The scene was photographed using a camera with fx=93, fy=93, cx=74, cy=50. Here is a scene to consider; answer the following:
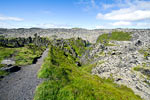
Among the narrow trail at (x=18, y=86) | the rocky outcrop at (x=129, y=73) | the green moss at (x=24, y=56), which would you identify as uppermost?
the narrow trail at (x=18, y=86)


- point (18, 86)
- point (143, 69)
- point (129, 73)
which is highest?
point (18, 86)

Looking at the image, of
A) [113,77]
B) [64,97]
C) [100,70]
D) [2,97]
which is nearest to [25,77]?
[2,97]

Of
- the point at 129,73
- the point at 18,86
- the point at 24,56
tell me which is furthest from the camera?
the point at 129,73

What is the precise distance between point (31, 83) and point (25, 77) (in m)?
4.99

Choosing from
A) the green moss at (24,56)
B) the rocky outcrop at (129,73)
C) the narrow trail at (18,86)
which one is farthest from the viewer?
the rocky outcrop at (129,73)

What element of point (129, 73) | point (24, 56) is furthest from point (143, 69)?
point (24, 56)

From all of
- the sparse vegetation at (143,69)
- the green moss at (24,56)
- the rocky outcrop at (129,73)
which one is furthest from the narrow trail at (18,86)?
the sparse vegetation at (143,69)

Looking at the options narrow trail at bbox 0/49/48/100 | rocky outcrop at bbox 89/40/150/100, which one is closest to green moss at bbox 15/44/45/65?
narrow trail at bbox 0/49/48/100

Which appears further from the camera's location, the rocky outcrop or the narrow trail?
the rocky outcrop

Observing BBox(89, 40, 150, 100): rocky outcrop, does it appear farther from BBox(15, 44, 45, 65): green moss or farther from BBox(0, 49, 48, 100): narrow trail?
BBox(0, 49, 48, 100): narrow trail

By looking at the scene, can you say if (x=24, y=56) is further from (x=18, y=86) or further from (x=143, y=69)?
(x=143, y=69)

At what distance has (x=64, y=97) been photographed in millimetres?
23078

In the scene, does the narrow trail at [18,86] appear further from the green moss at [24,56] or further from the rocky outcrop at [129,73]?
the rocky outcrop at [129,73]

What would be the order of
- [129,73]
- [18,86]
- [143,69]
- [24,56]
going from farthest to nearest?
[143,69] → [129,73] → [24,56] → [18,86]
